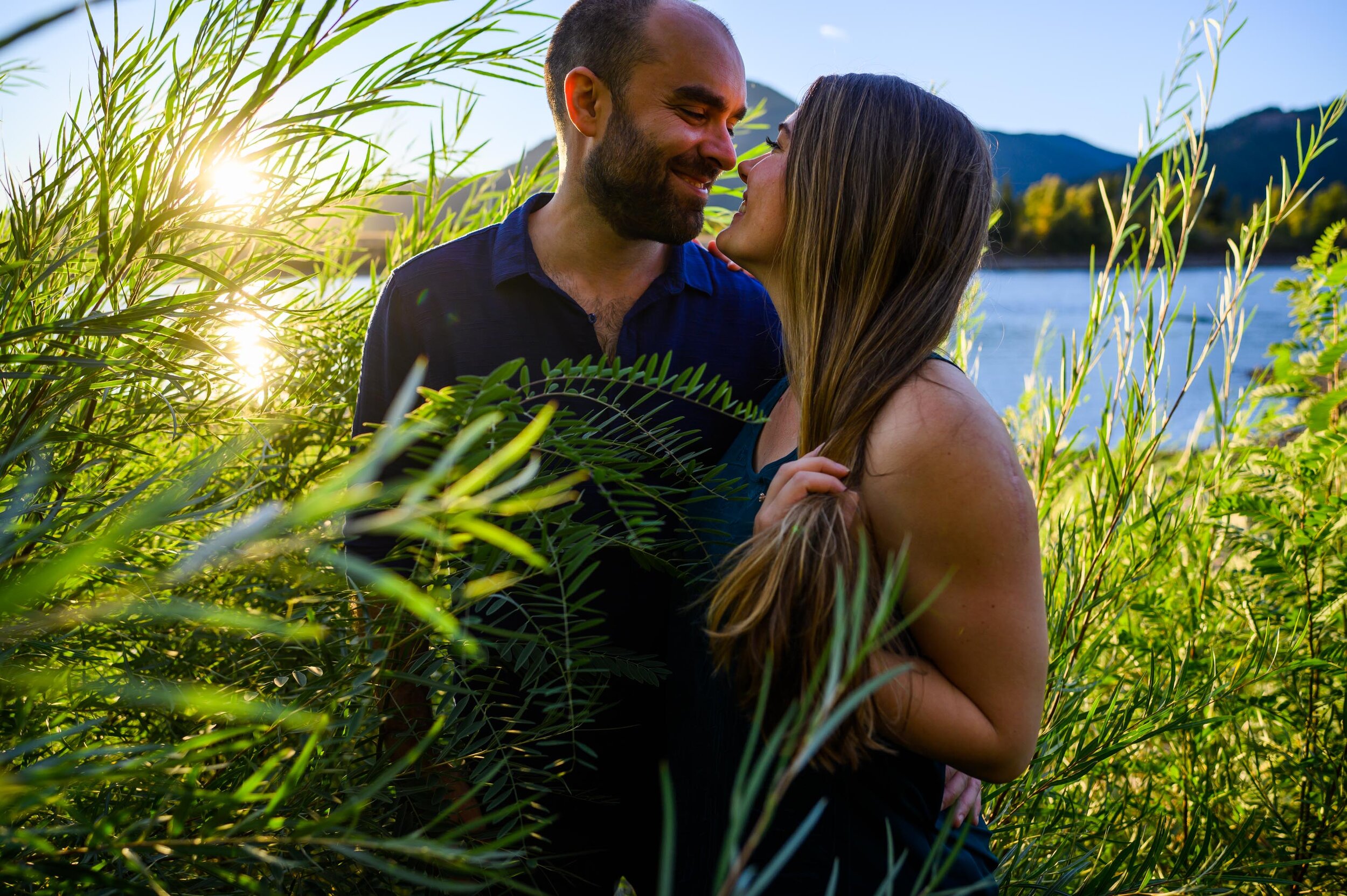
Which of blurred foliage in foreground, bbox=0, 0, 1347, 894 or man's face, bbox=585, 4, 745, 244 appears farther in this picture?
man's face, bbox=585, 4, 745, 244

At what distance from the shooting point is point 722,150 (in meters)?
1.80

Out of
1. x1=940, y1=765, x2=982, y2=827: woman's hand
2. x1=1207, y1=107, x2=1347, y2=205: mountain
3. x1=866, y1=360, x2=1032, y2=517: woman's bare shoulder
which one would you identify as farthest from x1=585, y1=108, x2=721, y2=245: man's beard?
x1=1207, y1=107, x2=1347, y2=205: mountain

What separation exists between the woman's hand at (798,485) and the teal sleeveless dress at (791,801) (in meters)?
0.05

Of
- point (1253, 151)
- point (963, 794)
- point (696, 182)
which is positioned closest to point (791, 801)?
point (963, 794)

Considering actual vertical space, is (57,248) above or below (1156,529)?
above

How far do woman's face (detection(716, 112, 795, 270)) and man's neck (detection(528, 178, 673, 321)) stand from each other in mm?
419

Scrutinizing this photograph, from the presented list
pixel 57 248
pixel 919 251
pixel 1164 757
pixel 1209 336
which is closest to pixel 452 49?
pixel 57 248

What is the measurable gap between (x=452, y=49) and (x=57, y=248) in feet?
1.35

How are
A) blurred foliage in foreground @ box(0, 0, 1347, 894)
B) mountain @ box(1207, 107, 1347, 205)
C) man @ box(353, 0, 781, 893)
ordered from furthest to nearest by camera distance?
mountain @ box(1207, 107, 1347, 205) → man @ box(353, 0, 781, 893) → blurred foliage in foreground @ box(0, 0, 1347, 894)

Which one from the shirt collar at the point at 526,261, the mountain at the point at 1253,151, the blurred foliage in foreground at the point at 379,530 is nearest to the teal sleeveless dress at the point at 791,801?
the blurred foliage in foreground at the point at 379,530

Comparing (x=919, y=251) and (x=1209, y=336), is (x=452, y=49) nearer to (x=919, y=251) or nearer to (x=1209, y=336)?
(x=919, y=251)

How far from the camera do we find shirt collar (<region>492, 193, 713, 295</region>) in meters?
1.68

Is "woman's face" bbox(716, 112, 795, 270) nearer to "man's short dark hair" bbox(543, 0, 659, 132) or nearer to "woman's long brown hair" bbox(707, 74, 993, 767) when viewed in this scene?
"woman's long brown hair" bbox(707, 74, 993, 767)

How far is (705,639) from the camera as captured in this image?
116 cm
